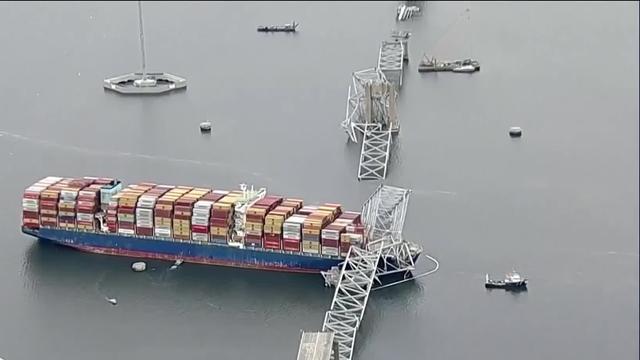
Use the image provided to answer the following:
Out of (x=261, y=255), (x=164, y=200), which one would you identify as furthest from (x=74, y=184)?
(x=261, y=255)

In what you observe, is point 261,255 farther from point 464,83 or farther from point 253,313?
point 464,83

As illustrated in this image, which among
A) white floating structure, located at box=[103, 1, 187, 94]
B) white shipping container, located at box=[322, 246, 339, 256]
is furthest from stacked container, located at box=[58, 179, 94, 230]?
white floating structure, located at box=[103, 1, 187, 94]

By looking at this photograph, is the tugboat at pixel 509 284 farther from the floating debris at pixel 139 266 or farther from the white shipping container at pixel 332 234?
the floating debris at pixel 139 266

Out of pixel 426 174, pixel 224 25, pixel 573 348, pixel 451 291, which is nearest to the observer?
pixel 573 348

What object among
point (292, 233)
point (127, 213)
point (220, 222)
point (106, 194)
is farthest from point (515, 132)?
point (106, 194)

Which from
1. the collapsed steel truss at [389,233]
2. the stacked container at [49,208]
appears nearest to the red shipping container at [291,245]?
the collapsed steel truss at [389,233]

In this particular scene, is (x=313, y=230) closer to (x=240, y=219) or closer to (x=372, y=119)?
(x=240, y=219)
